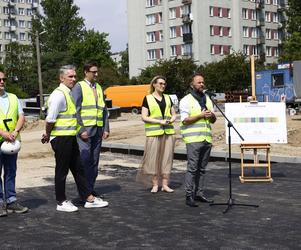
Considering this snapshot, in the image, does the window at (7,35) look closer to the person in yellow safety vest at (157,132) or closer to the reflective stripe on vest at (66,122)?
the person in yellow safety vest at (157,132)

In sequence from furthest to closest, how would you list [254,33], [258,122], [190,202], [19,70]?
[19,70], [254,33], [258,122], [190,202]

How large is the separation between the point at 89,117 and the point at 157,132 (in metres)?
1.24

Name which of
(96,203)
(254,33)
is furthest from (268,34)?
(96,203)

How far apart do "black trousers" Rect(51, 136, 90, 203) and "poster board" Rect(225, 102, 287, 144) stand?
12.1ft

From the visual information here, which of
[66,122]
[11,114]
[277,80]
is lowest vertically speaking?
[66,122]

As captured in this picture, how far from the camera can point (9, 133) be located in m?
7.17

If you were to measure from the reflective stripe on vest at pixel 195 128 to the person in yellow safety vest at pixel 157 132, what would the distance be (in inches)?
33.6

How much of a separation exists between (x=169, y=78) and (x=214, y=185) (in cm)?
4819

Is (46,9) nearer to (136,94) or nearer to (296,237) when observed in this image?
(136,94)

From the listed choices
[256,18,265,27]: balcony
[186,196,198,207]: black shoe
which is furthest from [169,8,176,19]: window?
[186,196,198,207]: black shoe

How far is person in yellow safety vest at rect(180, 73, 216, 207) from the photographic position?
7742mm

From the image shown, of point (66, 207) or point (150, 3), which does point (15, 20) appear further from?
point (66, 207)

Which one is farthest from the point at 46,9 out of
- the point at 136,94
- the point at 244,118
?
the point at 244,118

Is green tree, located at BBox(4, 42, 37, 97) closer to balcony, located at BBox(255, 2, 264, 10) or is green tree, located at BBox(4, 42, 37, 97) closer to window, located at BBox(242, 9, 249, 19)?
window, located at BBox(242, 9, 249, 19)
